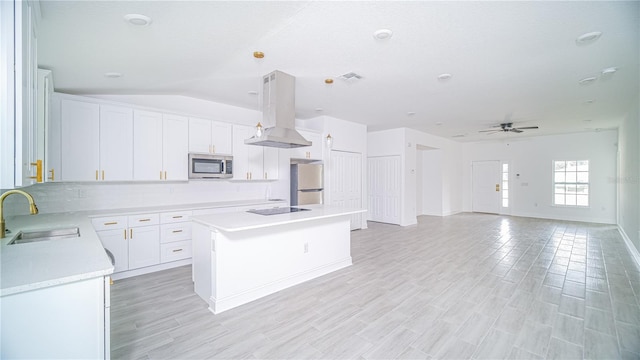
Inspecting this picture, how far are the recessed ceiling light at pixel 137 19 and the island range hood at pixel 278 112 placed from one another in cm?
149

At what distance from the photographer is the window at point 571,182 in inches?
326

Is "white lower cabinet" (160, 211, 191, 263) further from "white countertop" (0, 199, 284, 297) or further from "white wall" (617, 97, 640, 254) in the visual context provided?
"white wall" (617, 97, 640, 254)

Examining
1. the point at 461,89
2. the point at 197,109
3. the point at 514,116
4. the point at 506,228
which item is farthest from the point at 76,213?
the point at 506,228

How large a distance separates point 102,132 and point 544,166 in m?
11.3

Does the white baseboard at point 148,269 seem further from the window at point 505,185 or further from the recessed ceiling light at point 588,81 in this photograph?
the window at point 505,185

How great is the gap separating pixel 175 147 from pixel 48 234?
2026 millimetres

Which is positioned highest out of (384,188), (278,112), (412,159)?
(278,112)

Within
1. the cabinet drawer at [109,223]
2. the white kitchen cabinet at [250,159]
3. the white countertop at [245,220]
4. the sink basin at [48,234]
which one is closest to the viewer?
the sink basin at [48,234]

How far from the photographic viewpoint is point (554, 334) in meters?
2.37

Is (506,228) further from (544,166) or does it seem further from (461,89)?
(461,89)

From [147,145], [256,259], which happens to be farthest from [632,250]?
[147,145]

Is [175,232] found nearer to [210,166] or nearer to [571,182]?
[210,166]

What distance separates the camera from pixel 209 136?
454 centimetres

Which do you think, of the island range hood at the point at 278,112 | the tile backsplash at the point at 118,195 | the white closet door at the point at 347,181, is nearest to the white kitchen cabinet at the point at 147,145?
the tile backsplash at the point at 118,195
